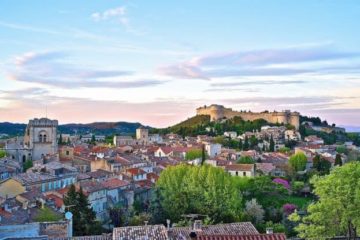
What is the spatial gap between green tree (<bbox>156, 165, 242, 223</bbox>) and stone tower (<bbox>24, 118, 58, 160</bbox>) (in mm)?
22616

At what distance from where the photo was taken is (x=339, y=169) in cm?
1889

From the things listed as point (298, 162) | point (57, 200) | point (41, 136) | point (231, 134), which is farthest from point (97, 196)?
point (231, 134)

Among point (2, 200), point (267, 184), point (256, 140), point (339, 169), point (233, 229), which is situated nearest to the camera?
point (339, 169)

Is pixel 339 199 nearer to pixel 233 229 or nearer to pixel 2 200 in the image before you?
pixel 233 229

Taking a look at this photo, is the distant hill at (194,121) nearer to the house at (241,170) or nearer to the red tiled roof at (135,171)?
the house at (241,170)

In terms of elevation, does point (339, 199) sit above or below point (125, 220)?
above

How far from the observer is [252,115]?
140 metres

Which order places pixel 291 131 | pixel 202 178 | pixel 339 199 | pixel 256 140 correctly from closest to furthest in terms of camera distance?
pixel 339 199
pixel 202 178
pixel 256 140
pixel 291 131

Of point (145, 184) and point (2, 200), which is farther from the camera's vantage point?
point (145, 184)

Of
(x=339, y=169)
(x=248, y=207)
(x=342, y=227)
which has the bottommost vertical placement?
(x=248, y=207)

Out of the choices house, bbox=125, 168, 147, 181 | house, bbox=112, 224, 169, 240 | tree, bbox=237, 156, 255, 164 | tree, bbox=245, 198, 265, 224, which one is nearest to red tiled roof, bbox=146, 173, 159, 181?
house, bbox=125, 168, 147, 181

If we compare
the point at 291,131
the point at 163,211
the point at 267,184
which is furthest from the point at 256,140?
the point at 163,211

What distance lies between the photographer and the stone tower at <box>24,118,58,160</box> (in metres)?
57.1

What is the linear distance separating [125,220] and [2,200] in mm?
7602
